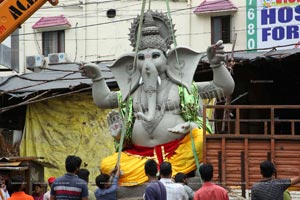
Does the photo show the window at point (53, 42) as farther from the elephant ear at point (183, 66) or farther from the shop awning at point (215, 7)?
the elephant ear at point (183, 66)

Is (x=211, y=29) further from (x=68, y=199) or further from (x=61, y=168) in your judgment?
(x=68, y=199)

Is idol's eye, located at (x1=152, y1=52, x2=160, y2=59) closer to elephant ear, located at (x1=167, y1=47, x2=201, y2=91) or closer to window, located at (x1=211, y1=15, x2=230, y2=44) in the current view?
elephant ear, located at (x1=167, y1=47, x2=201, y2=91)

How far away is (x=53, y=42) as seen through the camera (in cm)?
3142

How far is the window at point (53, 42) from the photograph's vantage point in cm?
3122

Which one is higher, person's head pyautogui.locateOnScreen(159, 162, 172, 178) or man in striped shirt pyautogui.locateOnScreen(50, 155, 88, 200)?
person's head pyautogui.locateOnScreen(159, 162, 172, 178)

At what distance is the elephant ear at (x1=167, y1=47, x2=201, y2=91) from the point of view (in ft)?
42.4

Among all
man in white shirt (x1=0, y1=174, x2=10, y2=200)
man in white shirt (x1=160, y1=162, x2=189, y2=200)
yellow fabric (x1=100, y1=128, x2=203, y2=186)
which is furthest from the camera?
man in white shirt (x1=0, y1=174, x2=10, y2=200)

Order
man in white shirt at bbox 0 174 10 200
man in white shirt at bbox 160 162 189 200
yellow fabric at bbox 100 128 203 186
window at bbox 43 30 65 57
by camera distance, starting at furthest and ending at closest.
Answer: window at bbox 43 30 65 57
man in white shirt at bbox 0 174 10 200
yellow fabric at bbox 100 128 203 186
man in white shirt at bbox 160 162 189 200

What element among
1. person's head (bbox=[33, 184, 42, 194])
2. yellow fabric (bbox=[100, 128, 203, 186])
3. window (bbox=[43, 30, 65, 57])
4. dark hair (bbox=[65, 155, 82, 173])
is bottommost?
person's head (bbox=[33, 184, 42, 194])

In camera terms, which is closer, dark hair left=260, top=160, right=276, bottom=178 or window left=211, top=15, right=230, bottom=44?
dark hair left=260, top=160, right=276, bottom=178

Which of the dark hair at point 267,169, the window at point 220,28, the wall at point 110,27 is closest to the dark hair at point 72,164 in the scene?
the dark hair at point 267,169

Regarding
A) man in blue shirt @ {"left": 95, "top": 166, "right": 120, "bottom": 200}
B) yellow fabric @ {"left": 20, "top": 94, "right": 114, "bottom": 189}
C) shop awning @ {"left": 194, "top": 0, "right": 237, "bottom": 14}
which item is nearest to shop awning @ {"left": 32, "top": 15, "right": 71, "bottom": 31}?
shop awning @ {"left": 194, "top": 0, "right": 237, "bottom": 14}

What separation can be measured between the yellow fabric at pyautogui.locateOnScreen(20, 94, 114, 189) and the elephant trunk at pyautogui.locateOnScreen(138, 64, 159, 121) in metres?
6.27

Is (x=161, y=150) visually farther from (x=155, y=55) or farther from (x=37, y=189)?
(x=37, y=189)
